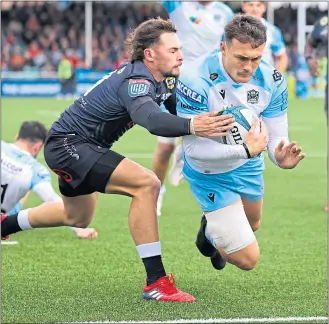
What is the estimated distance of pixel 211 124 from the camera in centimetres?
550

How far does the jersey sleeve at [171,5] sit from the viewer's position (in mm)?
10062

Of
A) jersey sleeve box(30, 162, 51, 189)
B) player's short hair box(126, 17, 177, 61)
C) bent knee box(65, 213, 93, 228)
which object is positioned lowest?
jersey sleeve box(30, 162, 51, 189)

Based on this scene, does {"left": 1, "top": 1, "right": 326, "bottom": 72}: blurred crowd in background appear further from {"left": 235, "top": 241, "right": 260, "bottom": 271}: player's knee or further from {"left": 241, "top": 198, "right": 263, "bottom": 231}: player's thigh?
{"left": 235, "top": 241, "right": 260, "bottom": 271}: player's knee

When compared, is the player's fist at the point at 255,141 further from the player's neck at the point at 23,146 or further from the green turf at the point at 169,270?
the player's neck at the point at 23,146

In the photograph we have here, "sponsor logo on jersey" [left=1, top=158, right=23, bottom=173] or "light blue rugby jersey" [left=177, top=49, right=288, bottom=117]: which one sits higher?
"light blue rugby jersey" [left=177, top=49, right=288, bottom=117]

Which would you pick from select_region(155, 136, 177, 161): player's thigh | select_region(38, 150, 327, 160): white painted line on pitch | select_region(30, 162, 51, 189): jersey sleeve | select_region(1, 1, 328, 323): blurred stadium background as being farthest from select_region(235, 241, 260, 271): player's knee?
select_region(38, 150, 327, 160): white painted line on pitch

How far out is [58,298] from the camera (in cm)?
590

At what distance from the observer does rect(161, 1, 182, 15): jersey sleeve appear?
10.1 metres

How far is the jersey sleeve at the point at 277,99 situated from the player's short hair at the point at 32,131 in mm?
2687

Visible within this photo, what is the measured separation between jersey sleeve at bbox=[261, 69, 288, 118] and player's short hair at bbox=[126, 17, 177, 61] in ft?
2.50

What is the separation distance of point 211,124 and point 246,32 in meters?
0.72

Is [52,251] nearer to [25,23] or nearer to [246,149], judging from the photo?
[246,149]

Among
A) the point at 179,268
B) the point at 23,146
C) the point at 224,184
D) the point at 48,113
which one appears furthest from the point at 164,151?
the point at 48,113

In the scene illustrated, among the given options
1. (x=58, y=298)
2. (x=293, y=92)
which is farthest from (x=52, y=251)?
(x=293, y=92)
